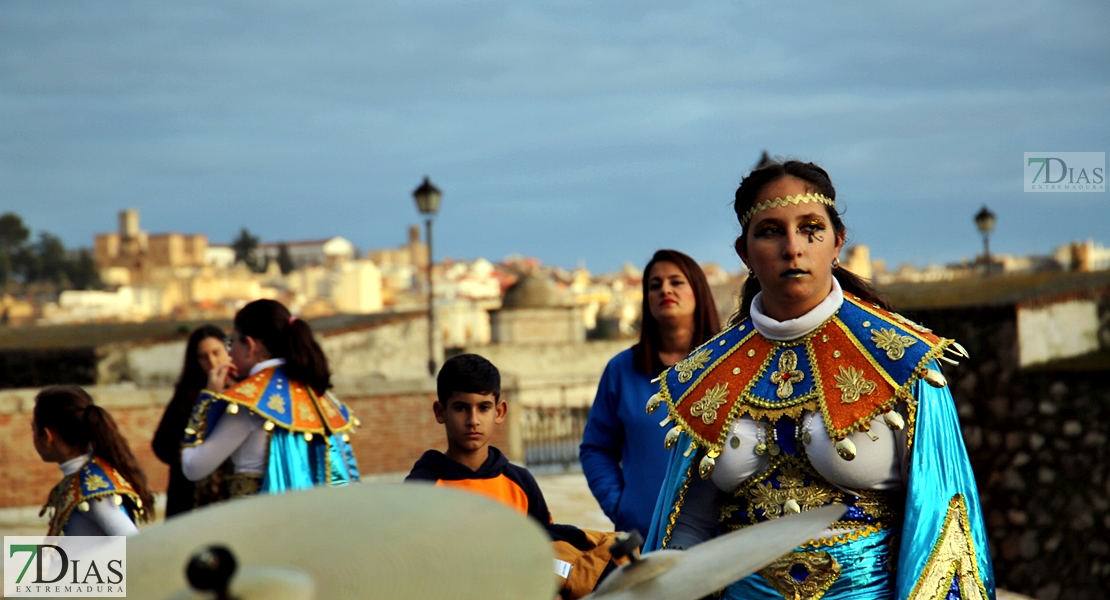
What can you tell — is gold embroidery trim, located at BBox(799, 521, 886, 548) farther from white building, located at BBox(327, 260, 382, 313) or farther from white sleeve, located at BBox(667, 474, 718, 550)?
white building, located at BBox(327, 260, 382, 313)

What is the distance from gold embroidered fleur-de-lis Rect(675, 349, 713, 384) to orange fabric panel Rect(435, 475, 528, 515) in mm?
911

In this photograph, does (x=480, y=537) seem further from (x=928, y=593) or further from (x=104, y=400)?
(x=104, y=400)

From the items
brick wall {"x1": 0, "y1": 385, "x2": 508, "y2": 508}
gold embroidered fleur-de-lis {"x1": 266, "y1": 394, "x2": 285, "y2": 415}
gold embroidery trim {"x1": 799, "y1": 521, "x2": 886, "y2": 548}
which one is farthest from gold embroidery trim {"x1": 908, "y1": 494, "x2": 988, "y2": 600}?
brick wall {"x1": 0, "y1": 385, "x2": 508, "y2": 508}

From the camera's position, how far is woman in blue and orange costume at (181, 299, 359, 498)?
509 cm

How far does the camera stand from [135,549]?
1619mm

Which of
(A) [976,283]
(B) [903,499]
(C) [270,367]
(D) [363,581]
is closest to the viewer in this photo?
(D) [363,581]

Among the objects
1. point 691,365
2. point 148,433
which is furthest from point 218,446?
point 148,433

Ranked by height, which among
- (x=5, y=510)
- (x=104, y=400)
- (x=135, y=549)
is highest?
(x=135, y=549)

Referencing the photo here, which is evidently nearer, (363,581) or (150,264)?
(363,581)

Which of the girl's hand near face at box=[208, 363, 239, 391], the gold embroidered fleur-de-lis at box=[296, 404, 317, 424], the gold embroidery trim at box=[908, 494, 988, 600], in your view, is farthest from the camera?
the girl's hand near face at box=[208, 363, 239, 391]

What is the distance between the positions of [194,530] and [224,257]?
10278cm

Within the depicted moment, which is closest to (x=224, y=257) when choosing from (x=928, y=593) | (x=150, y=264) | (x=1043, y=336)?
(x=150, y=264)

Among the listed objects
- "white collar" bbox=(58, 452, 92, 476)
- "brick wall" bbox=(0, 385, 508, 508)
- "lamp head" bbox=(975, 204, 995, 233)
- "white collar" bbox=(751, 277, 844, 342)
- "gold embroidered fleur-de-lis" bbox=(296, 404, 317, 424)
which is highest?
"lamp head" bbox=(975, 204, 995, 233)

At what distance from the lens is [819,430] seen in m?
2.98
